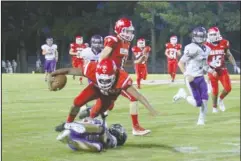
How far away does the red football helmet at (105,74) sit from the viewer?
6.88 metres

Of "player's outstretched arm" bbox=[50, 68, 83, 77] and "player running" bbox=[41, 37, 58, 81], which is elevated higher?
"player's outstretched arm" bbox=[50, 68, 83, 77]

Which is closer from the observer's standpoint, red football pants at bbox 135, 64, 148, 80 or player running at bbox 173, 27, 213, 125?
player running at bbox 173, 27, 213, 125

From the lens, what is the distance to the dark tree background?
72.4 ft

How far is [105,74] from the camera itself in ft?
22.6

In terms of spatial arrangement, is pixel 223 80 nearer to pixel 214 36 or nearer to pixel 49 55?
pixel 214 36

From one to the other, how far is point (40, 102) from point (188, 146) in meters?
7.47

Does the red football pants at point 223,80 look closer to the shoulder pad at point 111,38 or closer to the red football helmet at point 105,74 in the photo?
the shoulder pad at point 111,38

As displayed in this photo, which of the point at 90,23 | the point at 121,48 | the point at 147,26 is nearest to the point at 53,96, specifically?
the point at 121,48

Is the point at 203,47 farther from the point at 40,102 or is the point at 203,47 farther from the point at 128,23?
the point at 40,102

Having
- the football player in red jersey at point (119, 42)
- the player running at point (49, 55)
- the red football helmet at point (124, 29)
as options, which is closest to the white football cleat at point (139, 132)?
the football player in red jersey at point (119, 42)

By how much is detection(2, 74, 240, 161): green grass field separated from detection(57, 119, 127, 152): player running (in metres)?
0.08

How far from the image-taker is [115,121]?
10.9m

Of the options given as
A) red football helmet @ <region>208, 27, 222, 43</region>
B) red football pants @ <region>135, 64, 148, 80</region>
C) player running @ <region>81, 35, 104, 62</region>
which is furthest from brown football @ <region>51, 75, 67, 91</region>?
red football pants @ <region>135, 64, 148, 80</region>

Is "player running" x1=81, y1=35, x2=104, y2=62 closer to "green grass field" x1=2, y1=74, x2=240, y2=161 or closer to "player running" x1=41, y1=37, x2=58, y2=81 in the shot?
"green grass field" x1=2, y1=74, x2=240, y2=161
